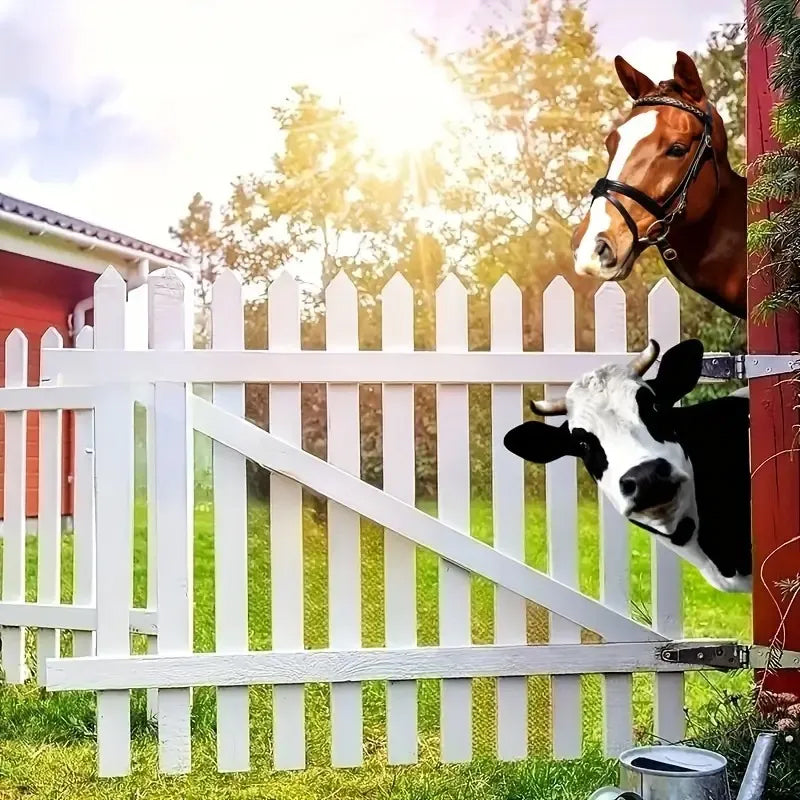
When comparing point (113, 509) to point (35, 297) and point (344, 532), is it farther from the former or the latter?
point (35, 297)

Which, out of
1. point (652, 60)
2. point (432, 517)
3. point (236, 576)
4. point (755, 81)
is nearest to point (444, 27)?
point (652, 60)

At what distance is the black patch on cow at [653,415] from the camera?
1472mm

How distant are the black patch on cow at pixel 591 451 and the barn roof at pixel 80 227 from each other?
1151mm

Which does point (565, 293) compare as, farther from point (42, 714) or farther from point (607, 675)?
point (42, 714)

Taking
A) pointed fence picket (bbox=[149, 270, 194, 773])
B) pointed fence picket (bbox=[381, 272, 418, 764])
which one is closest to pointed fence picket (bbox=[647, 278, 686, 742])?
pointed fence picket (bbox=[381, 272, 418, 764])

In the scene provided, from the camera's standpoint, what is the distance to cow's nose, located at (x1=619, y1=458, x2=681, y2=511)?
1.43m

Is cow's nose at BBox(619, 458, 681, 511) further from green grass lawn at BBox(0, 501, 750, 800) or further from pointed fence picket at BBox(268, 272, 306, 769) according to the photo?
pointed fence picket at BBox(268, 272, 306, 769)

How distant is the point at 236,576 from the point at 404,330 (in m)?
0.58

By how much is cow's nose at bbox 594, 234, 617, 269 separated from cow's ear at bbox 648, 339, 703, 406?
201mm

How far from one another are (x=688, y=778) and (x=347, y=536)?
2.53ft

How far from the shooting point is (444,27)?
7.00 feet

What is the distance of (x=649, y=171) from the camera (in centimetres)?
160

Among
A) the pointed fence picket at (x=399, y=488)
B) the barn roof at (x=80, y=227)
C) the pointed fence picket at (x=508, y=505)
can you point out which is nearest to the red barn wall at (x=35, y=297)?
the barn roof at (x=80, y=227)

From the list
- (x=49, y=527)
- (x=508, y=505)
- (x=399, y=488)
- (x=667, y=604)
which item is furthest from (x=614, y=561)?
(x=49, y=527)
